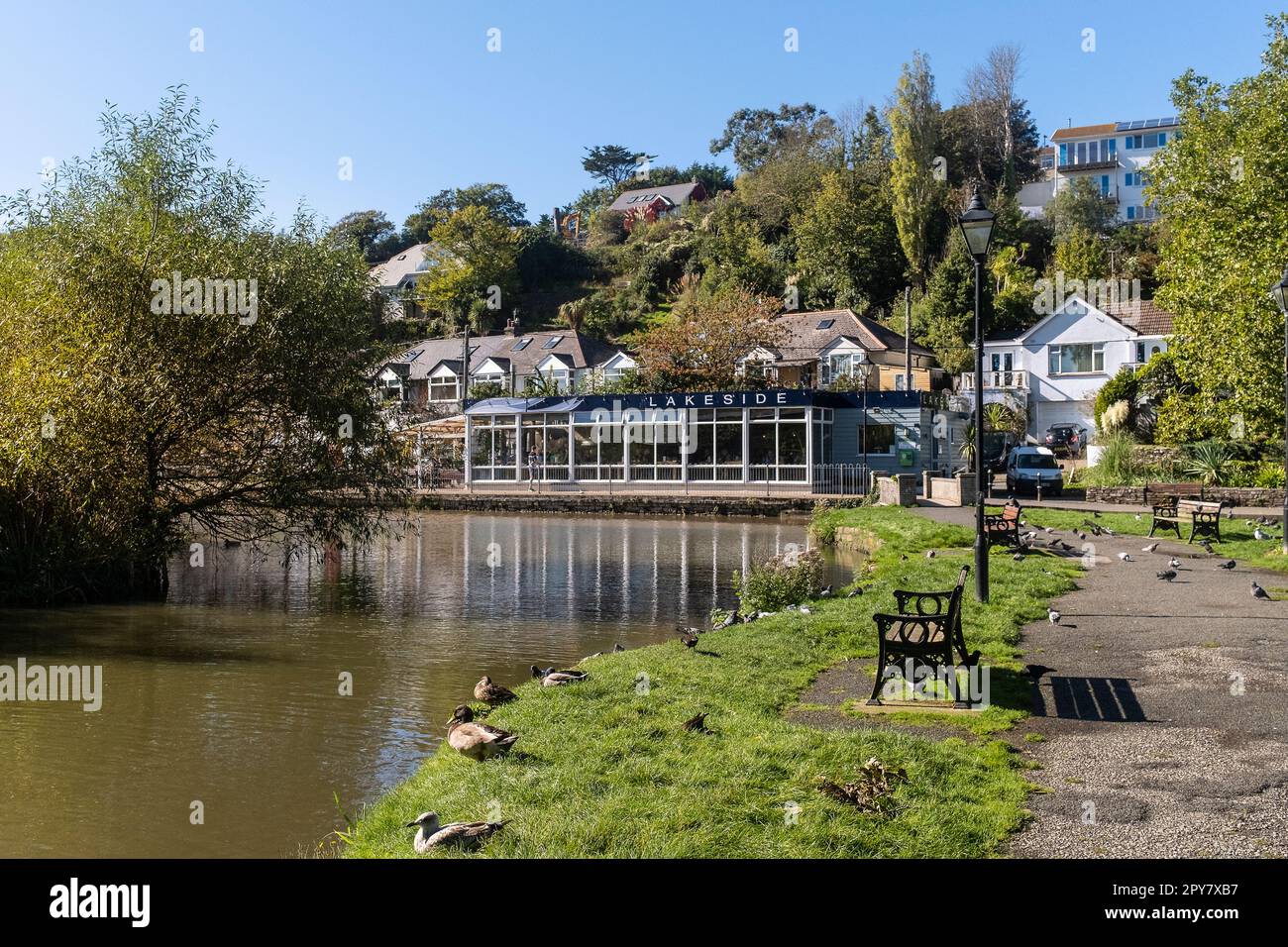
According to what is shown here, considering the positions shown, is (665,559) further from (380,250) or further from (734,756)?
(380,250)

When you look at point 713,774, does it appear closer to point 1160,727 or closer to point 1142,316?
point 1160,727

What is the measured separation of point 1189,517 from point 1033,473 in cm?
1203

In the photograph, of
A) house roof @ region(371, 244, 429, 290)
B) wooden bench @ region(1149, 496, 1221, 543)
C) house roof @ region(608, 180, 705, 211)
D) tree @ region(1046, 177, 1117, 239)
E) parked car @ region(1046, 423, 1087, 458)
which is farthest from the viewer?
house roof @ region(608, 180, 705, 211)

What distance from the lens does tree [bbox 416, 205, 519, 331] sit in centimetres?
8288

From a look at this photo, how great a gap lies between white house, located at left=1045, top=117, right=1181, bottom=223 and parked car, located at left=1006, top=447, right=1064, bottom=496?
5640 centimetres

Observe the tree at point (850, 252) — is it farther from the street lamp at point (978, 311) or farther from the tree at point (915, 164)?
the street lamp at point (978, 311)

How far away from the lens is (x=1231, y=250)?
29.6m

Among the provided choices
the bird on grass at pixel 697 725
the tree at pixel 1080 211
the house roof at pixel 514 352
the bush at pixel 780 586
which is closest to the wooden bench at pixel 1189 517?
the bush at pixel 780 586

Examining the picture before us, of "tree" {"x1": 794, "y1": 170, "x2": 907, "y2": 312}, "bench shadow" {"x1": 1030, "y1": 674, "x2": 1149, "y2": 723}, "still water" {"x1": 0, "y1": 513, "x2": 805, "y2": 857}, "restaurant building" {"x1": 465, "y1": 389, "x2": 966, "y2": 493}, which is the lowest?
"still water" {"x1": 0, "y1": 513, "x2": 805, "y2": 857}

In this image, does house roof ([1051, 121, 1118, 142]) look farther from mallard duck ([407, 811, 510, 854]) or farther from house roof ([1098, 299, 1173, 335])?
mallard duck ([407, 811, 510, 854])

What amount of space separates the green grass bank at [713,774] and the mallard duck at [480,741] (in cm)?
11

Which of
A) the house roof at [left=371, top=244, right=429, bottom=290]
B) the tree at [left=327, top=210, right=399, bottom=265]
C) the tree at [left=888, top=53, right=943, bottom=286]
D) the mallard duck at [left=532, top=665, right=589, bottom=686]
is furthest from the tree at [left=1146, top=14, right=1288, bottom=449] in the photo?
the tree at [left=327, top=210, right=399, bottom=265]

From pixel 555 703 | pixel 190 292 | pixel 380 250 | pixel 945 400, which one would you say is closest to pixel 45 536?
pixel 190 292

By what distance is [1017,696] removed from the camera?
8992mm
